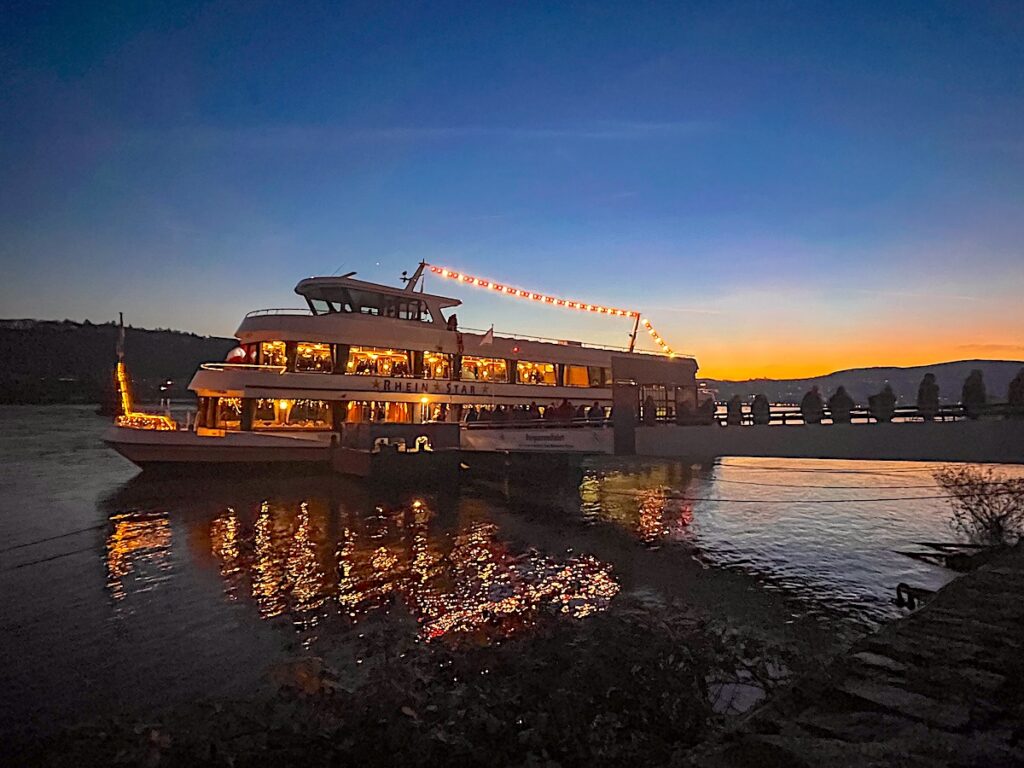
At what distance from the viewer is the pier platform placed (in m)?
4.05

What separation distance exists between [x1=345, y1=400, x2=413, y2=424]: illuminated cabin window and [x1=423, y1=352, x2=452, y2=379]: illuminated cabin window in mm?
2009

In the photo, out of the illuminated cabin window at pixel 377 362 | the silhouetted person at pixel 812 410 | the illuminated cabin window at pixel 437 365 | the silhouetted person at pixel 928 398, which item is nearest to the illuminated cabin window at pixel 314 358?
the illuminated cabin window at pixel 377 362

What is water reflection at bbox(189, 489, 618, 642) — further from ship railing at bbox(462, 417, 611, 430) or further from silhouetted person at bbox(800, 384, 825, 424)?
silhouetted person at bbox(800, 384, 825, 424)

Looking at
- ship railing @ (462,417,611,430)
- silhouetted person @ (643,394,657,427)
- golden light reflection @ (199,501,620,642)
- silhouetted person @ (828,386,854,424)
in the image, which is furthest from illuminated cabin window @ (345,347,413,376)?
silhouetted person @ (828,386,854,424)

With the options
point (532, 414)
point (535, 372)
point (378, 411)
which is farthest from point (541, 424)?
point (535, 372)

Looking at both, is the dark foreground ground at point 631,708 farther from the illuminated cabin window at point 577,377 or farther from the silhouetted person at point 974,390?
the illuminated cabin window at point 577,377

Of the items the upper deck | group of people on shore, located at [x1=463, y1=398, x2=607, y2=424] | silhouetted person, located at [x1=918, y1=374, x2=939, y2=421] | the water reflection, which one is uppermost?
the upper deck

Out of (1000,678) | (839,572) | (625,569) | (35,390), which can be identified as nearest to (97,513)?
(625,569)

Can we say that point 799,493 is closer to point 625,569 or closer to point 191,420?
point 625,569

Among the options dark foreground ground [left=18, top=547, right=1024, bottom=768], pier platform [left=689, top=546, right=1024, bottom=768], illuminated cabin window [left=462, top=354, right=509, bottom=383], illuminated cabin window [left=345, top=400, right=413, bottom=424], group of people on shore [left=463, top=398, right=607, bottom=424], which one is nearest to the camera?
pier platform [left=689, top=546, right=1024, bottom=768]

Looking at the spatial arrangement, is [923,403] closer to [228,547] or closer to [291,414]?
[228,547]

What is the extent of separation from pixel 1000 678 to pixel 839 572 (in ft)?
23.7

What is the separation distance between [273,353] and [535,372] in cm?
1492

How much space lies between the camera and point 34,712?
6672 mm
